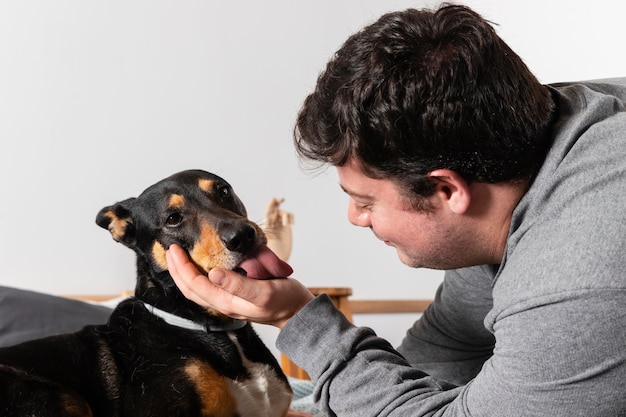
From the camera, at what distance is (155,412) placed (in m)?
1.68

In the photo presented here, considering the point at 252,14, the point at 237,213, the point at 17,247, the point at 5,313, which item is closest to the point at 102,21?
the point at 252,14

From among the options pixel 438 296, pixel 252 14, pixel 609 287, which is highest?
pixel 252 14

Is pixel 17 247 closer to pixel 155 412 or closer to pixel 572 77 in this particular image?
pixel 155 412

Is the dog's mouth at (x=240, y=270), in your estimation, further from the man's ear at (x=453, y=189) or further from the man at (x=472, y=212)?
the man's ear at (x=453, y=189)

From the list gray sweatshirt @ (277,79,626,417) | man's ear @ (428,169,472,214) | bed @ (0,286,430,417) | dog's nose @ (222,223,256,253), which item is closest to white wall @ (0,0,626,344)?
bed @ (0,286,430,417)

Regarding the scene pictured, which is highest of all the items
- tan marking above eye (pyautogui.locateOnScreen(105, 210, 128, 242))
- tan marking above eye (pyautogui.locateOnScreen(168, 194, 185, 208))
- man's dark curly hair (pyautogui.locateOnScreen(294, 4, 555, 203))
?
man's dark curly hair (pyautogui.locateOnScreen(294, 4, 555, 203))

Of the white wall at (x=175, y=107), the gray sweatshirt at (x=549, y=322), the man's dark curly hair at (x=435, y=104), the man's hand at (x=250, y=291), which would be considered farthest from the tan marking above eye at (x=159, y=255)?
the white wall at (x=175, y=107)

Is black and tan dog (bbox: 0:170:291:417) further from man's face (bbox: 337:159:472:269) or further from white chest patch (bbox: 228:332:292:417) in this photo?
man's face (bbox: 337:159:472:269)

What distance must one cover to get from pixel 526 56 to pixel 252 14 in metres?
1.65

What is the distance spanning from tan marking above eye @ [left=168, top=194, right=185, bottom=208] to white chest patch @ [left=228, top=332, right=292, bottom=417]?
1.22 feet

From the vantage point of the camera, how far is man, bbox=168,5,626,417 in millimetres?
1221

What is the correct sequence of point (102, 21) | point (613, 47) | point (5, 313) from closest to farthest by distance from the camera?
1. point (5, 313)
2. point (102, 21)
3. point (613, 47)

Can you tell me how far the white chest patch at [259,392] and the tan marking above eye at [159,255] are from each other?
0.86 feet

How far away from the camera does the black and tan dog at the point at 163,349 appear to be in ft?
5.63
